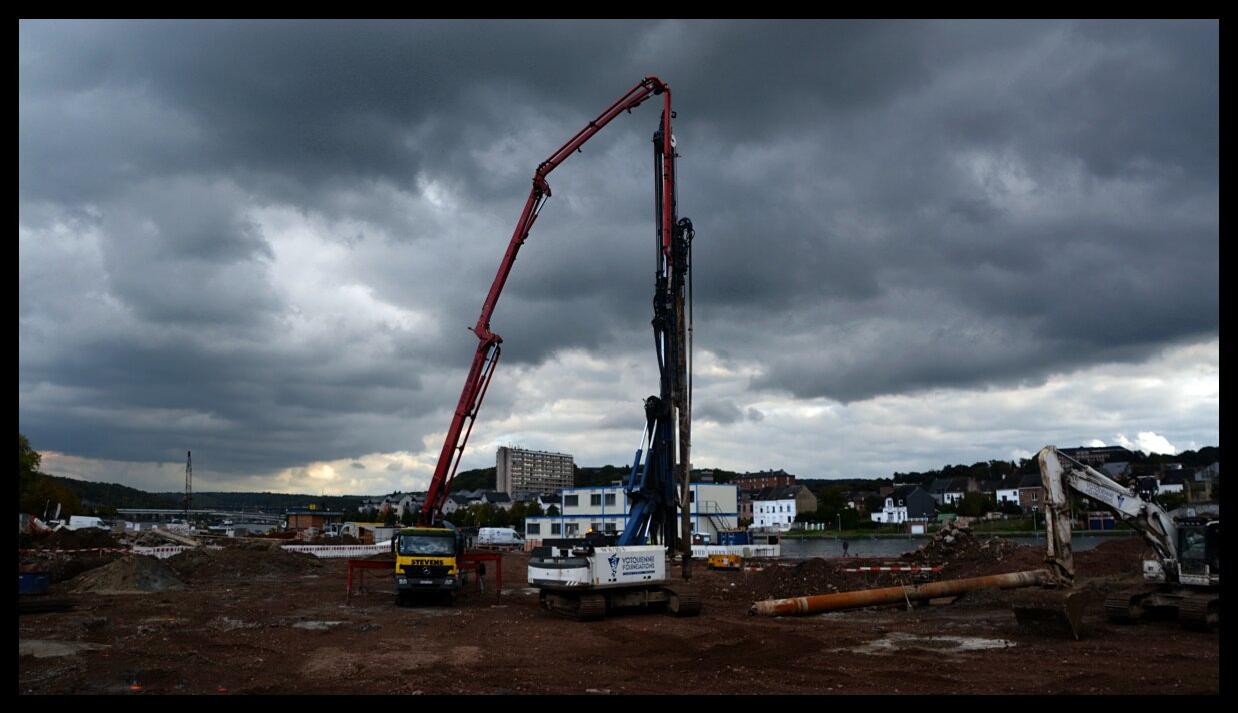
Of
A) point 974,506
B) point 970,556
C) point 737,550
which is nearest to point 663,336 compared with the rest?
point 970,556

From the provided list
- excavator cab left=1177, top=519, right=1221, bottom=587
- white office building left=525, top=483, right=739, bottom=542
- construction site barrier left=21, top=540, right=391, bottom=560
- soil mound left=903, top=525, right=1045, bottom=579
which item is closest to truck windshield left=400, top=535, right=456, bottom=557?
excavator cab left=1177, top=519, right=1221, bottom=587

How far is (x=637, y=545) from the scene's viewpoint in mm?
25938

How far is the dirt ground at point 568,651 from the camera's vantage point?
14.3 metres

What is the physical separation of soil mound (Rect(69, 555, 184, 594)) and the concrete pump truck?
40.3 feet

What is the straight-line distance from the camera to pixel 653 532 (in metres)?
27.2

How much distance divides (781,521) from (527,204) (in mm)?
126813

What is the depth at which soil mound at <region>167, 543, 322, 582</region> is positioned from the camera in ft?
132

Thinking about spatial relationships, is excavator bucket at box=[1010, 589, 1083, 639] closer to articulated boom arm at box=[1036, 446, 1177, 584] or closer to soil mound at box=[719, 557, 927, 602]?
articulated boom arm at box=[1036, 446, 1177, 584]

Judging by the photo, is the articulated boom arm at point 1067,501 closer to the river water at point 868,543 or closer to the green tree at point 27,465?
the river water at point 868,543

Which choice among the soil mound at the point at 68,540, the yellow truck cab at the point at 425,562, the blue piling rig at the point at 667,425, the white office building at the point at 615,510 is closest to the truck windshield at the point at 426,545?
the yellow truck cab at the point at 425,562

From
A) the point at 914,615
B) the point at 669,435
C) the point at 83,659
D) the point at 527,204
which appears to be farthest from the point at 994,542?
the point at 83,659

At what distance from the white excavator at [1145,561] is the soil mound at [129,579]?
3083cm
